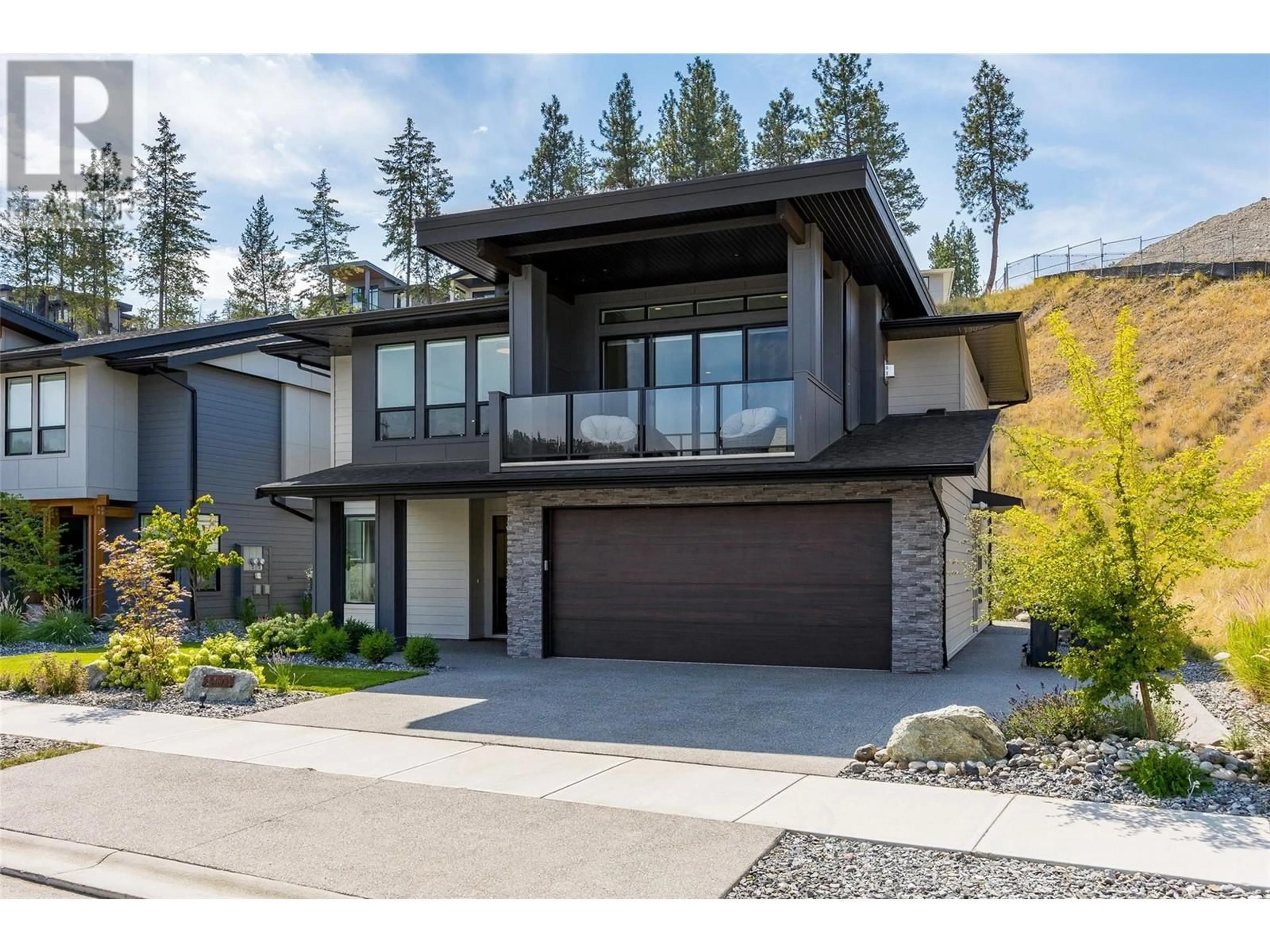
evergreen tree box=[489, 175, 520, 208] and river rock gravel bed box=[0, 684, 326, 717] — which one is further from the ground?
evergreen tree box=[489, 175, 520, 208]

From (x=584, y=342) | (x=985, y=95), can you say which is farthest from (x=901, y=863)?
(x=985, y=95)

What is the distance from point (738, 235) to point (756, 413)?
104 inches

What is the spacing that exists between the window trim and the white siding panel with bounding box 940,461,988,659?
18.1 m

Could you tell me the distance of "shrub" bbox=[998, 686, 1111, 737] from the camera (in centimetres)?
780

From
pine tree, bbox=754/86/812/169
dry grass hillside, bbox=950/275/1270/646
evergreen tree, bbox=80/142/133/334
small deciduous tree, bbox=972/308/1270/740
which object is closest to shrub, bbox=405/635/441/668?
small deciduous tree, bbox=972/308/1270/740

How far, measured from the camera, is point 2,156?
6746mm

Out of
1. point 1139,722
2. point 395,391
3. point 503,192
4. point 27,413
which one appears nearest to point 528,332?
point 395,391

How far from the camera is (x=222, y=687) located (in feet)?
36.2

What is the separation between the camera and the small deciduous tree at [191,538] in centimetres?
1556

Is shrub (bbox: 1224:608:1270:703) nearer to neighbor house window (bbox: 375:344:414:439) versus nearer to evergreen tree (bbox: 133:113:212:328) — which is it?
neighbor house window (bbox: 375:344:414:439)

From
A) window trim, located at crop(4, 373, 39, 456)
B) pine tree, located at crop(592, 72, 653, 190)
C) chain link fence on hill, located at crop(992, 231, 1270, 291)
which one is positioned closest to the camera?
window trim, located at crop(4, 373, 39, 456)

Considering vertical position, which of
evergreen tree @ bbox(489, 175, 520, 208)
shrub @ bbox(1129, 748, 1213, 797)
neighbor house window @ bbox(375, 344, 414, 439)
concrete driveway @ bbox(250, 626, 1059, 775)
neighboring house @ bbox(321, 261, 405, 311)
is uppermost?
evergreen tree @ bbox(489, 175, 520, 208)

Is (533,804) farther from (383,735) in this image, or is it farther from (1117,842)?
(1117,842)

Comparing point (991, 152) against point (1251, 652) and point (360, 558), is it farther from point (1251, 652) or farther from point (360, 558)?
point (1251, 652)
